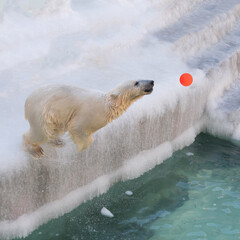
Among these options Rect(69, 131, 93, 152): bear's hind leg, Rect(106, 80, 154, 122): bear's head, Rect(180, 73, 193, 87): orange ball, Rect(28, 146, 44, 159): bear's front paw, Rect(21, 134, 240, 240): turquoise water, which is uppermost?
Rect(106, 80, 154, 122): bear's head

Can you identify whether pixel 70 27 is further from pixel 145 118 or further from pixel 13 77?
pixel 145 118

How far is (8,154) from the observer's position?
372 cm

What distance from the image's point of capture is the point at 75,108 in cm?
349

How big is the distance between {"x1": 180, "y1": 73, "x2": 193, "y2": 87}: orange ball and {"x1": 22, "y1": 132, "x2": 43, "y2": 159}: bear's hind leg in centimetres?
→ 200

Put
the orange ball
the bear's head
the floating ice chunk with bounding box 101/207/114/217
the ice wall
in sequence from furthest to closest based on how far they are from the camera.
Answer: the orange ball → the floating ice chunk with bounding box 101/207/114/217 → the ice wall → the bear's head

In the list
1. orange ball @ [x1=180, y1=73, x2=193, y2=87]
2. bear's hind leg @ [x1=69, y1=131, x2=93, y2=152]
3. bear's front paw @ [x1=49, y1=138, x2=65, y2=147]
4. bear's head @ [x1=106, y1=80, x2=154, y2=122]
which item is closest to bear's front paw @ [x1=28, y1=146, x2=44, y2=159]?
bear's front paw @ [x1=49, y1=138, x2=65, y2=147]

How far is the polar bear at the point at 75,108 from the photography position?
3436 millimetres

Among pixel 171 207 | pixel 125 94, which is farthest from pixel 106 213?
pixel 125 94

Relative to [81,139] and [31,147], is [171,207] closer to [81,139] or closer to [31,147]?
[81,139]

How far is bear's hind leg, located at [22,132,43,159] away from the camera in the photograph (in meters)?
3.69

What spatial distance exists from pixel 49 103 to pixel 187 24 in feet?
11.9

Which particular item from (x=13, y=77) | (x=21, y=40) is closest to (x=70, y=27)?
(x=21, y=40)

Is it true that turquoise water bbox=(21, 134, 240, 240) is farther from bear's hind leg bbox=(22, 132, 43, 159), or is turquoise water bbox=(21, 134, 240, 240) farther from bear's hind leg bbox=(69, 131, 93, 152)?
bear's hind leg bbox=(69, 131, 93, 152)

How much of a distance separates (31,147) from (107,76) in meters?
1.63
